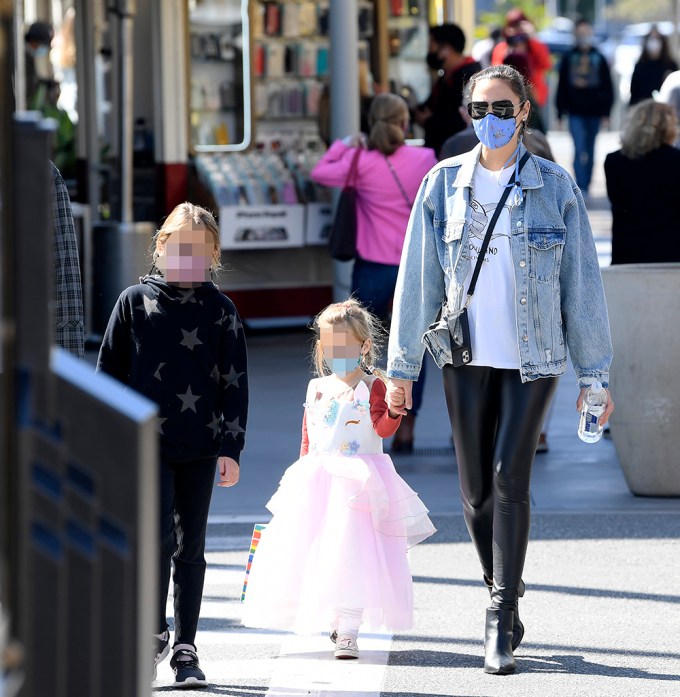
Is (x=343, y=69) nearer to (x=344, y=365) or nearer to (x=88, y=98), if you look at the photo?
(x=88, y=98)

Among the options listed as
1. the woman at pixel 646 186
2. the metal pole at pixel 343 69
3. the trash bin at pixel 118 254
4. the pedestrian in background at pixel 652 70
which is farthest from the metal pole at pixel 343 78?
the pedestrian in background at pixel 652 70

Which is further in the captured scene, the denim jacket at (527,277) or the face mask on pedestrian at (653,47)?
the face mask on pedestrian at (653,47)

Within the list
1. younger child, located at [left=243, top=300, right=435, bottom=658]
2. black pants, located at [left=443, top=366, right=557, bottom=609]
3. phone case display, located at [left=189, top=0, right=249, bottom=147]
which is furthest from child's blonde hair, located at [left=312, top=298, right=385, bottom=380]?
phone case display, located at [left=189, top=0, right=249, bottom=147]

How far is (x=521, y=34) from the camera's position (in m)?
15.9

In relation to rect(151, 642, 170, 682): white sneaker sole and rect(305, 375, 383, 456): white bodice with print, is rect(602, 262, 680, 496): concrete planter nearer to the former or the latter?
rect(305, 375, 383, 456): white bodice with print

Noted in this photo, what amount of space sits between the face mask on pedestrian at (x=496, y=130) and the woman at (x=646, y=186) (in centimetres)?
337

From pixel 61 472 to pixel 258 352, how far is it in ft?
31.6

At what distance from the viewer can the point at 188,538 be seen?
184 inches

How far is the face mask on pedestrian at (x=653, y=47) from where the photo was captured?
19.1 meters

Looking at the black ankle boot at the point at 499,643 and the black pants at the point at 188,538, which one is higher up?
the black pants at the point at 188,538

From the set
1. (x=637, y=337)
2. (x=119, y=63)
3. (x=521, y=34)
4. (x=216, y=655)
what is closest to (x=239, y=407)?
(x=216, y=655)

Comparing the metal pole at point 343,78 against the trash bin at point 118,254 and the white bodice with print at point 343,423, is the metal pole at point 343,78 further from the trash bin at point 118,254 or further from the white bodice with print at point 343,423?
the white bodice with print at point 343,423

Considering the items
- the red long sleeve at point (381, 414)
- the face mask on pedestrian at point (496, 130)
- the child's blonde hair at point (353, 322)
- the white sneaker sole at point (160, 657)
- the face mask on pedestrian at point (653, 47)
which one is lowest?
the white sneaker sole at point (160, 657)

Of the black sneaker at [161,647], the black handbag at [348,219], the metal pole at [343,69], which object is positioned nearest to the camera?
the black sneaker at [161,647]
